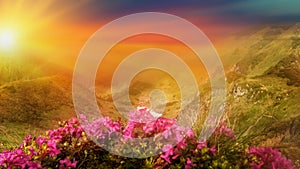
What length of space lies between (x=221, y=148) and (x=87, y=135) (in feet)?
3.73

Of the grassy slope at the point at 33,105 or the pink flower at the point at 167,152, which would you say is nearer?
the pink flower at the point at 167,152

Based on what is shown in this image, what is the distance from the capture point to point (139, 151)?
4.54 m

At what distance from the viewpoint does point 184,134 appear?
14.9 feet

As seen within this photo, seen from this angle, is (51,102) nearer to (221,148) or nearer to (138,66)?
(138,66)

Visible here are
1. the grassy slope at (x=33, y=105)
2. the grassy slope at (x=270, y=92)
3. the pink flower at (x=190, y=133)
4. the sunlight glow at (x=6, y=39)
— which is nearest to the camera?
the pink flower at (x=190, y=133)

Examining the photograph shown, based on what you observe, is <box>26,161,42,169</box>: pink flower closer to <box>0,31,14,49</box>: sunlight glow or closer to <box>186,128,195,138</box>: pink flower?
<box>186,128,195,138</box>: pink flower

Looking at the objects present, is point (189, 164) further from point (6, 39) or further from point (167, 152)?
point (6, 39)

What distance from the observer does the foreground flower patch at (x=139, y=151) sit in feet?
14.3

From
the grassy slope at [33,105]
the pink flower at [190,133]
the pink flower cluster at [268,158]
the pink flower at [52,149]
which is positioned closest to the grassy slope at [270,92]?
the pink flower cluster at [268,158]

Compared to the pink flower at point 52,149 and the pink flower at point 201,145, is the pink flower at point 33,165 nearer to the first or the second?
the pink flower at point 52,149

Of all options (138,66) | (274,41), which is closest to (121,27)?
(138,66)

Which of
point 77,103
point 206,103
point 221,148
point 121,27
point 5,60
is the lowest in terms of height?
point 221,148

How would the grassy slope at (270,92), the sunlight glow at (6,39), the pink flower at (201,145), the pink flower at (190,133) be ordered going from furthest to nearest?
the sunlight glow at (6,39), the grassy slope at (270,92), the pink flower at (190,133), the pink flower at (201,145)

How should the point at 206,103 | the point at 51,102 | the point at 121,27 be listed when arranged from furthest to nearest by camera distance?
the point at 121,27 < the point at 51,102 < the point at 206,103
